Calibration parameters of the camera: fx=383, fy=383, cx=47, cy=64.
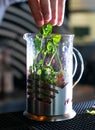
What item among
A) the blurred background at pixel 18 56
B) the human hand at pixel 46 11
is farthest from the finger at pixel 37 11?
the blurred background at pixel 18 56

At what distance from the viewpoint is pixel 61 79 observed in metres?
0.81

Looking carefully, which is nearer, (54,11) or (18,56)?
(54,11)

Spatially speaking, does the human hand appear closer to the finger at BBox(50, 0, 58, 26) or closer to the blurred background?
the finger at BBox(50, 0, 58, 26)

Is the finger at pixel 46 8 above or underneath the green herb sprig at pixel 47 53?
above

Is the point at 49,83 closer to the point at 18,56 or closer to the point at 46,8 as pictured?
Answer: the point at 46,8

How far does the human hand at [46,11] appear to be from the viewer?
792mm

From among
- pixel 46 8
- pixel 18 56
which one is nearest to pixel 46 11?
pixel 46 8

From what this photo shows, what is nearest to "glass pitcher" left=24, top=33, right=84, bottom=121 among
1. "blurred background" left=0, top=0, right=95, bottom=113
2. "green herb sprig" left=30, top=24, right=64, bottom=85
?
"green herb sprig" left=30, top=24, right=64, bottom=85

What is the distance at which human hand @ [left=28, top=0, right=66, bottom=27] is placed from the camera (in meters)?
0.79

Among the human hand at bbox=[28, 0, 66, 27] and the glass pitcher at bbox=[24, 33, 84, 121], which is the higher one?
the human hand at bbox=[28, 0, 66, 27]

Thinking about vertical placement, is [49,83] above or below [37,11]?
below

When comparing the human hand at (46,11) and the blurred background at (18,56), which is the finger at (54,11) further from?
the blurred background at (18,56)

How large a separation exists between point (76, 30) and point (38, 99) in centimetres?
361

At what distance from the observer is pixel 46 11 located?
0.79m
